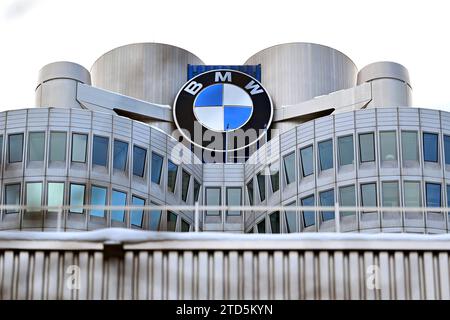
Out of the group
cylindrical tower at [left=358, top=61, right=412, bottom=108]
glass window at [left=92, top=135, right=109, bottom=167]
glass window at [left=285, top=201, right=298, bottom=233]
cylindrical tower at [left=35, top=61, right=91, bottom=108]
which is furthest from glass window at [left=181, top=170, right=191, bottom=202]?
cylindrical tower at [left=358, top=61, right=412, bottom=108]

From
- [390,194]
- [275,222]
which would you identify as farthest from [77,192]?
[390,194]

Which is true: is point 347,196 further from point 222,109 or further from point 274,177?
point 222,109

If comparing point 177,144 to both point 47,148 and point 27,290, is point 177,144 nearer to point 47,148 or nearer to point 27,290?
point 47,148

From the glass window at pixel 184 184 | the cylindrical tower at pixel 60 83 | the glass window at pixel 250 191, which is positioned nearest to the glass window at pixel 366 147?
the glass window at pixel 250 191

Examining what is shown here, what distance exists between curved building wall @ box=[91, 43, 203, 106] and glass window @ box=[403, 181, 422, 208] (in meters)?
25.1

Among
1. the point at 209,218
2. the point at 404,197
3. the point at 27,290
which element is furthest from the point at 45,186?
the point at 27,290

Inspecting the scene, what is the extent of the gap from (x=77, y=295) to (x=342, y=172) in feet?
104

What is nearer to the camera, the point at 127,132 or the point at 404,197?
the point at 404,197

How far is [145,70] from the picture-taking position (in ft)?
251

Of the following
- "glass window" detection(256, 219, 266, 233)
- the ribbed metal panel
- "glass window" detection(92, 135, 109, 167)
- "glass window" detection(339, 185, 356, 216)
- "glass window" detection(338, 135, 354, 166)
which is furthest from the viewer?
"glass window" detection(256, 219, 266, 233)

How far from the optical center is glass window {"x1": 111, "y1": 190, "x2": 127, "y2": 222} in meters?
54.3

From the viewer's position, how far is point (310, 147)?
2196 inches

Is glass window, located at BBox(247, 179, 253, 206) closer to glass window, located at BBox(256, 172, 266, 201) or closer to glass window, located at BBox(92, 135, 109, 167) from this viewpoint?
glass window, located at BBox(256, 172, 266, 201)

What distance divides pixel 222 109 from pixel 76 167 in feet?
62.9
